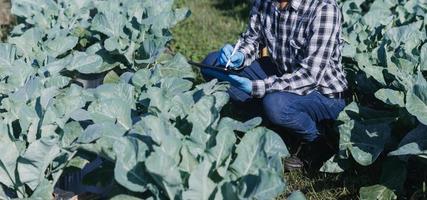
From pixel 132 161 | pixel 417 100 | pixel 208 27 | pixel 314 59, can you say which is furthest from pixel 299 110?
pixel 208 27

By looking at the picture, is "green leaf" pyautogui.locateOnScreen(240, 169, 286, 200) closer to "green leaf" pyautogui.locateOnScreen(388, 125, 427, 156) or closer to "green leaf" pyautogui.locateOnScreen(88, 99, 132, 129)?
"green leaf" pyautogui.locateOnScreen(88, 99, 132, 129)

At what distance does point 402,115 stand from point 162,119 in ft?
4.04

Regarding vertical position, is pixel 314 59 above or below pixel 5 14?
above

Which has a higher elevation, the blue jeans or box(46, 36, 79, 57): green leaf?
box(46, 36, 79, 57): green leaf

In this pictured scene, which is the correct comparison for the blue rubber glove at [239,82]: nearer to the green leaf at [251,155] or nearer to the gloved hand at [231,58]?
the gloved hand at [231,58]

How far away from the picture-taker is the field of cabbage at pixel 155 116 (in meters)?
2.38

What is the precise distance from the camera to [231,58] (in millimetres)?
3635

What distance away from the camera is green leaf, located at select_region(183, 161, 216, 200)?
2.28m

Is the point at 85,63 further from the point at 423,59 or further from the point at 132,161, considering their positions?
the point at 423,59

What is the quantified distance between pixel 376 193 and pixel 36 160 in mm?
1475

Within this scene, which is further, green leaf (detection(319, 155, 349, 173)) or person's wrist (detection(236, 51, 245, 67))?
person's wrist (detection(236, 51, 245, 67))

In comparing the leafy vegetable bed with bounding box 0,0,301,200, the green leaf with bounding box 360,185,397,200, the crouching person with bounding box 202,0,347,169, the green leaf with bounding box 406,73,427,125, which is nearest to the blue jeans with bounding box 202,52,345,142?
the crouching person with bounding box 202,0,347,169

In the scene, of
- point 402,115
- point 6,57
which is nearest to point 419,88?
point 402,115

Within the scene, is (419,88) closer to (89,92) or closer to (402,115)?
→ (402,115)
